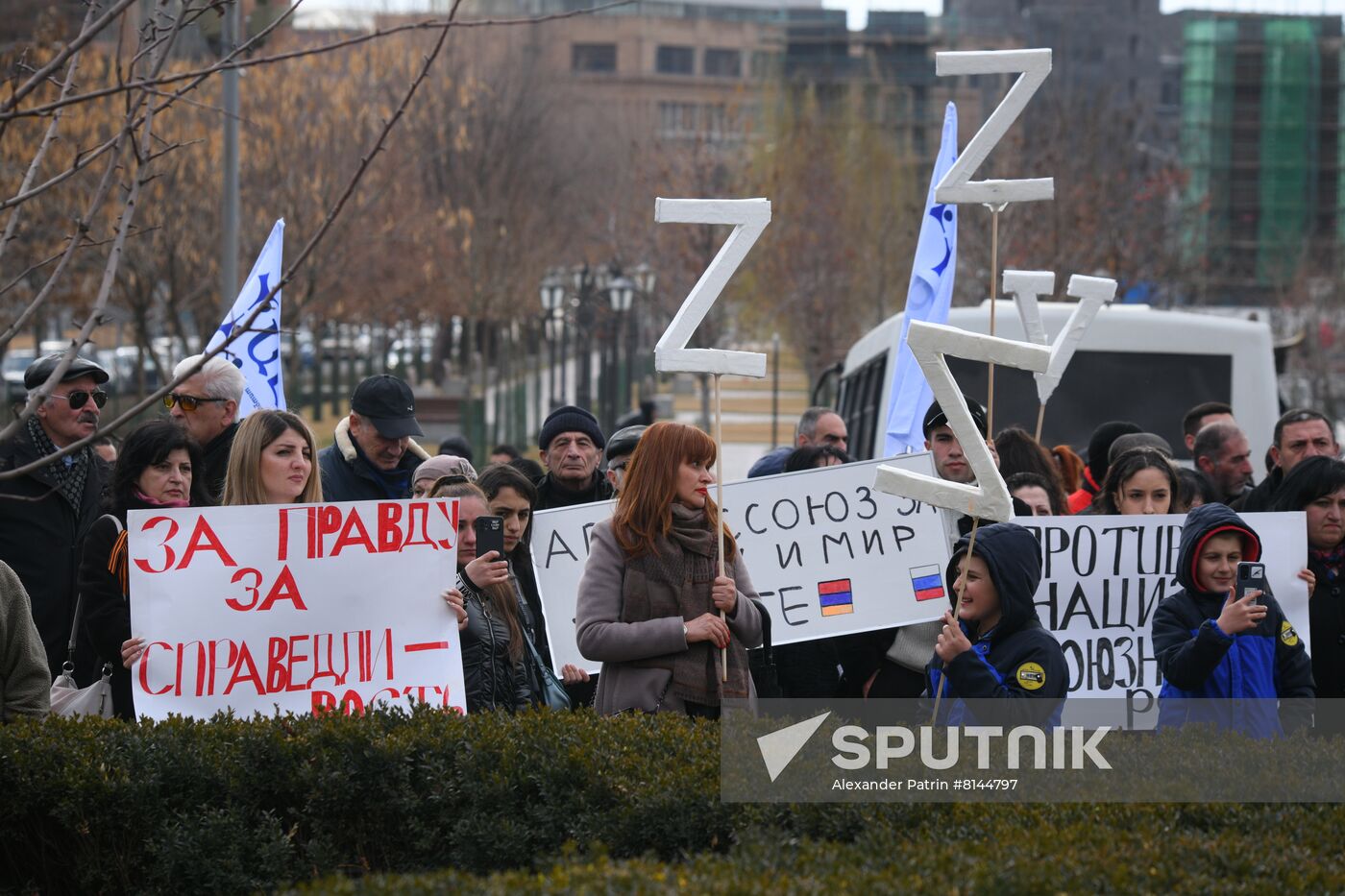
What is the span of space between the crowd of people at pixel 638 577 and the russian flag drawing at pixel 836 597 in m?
0.14

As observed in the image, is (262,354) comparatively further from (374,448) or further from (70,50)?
(70,50)

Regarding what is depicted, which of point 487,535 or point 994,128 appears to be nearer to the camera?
point 487,535

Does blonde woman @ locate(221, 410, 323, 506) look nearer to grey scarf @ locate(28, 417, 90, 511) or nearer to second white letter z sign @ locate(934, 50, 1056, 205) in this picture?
grey scarf @ locate(28, 417, 90, 511)

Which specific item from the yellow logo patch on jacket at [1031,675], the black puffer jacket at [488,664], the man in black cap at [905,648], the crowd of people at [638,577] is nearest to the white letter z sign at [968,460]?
the crowd of people at [638,577]

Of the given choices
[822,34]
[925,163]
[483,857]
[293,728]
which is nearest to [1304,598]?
[483,857]

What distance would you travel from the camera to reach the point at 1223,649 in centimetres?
507

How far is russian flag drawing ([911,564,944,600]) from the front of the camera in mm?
6625

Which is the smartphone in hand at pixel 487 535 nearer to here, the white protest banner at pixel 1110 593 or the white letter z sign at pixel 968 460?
the white letter z sign at pixel 968 460

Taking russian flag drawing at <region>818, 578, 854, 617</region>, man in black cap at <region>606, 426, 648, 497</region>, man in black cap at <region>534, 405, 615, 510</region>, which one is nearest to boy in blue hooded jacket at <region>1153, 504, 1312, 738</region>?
russian flag drawing at <region>818, 578, 854, 617</region>

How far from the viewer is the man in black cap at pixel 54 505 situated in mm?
6016

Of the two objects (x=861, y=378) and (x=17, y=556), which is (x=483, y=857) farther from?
(x=861, y=378)

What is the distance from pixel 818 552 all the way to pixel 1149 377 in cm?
637

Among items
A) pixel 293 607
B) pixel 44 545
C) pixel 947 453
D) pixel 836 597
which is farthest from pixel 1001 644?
pixel 44 545

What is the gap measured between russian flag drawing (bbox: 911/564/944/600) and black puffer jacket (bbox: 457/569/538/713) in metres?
1.76
